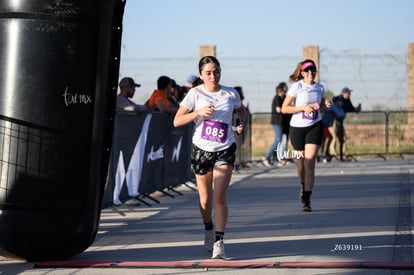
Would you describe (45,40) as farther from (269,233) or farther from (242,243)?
(269,233)

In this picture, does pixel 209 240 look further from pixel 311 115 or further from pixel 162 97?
pixel 162 97

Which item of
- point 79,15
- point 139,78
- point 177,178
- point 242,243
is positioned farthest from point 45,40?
point 139,78

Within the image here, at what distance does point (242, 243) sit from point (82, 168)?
207cm

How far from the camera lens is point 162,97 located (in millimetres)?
15625

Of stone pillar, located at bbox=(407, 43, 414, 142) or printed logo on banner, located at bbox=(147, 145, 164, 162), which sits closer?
printed logo on banner, located at bbox=(147, 145, 164, 162)

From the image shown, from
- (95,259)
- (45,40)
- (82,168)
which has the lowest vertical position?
(95,259)

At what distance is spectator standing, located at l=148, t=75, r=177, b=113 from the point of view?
15297 millimetres

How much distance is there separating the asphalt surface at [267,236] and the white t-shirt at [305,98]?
114 centimetres

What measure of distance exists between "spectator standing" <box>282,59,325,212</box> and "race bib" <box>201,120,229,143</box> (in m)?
3.58

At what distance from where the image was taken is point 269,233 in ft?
34.3

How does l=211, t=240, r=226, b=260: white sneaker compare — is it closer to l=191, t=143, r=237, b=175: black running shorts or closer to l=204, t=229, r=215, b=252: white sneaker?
l=204, t=229, r=215, b=252: white sneaker

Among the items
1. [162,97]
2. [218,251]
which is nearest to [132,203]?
[162,97]

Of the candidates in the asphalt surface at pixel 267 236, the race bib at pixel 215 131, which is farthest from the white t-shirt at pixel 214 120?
the asphalt surface at pixel 267 236

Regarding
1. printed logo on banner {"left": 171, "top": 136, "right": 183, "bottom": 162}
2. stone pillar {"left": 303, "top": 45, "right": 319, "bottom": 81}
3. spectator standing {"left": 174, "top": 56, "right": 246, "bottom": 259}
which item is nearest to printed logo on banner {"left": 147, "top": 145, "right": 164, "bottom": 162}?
printed logo on banner {"left": 171, "top": 136, "right": 183, "bottom": 162}
